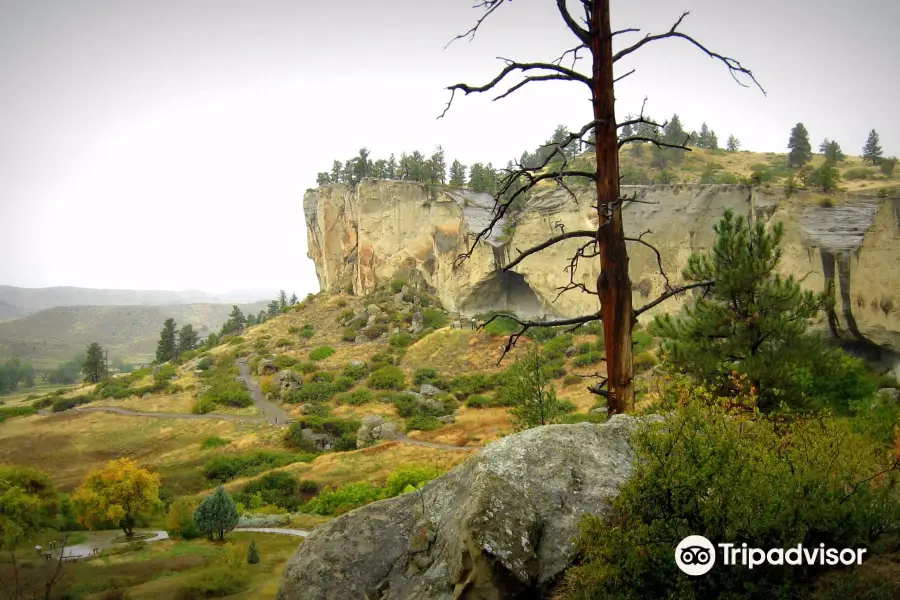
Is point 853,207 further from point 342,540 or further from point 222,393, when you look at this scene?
point 222,393

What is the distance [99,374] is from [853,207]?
88.9 meters

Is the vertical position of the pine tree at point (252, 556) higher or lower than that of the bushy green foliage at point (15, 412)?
higher

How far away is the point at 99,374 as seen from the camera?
7269 centimetres

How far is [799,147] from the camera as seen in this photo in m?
55.3

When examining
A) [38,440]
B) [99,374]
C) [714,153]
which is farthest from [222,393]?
[714,153]

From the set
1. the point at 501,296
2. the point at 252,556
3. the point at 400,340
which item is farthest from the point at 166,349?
the point at 252,556

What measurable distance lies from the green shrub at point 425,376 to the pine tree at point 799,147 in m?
46.8

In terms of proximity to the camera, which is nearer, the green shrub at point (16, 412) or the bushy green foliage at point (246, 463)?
the bushy green foliage at point (246, 463)

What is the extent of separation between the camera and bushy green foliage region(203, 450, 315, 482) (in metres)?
29.9

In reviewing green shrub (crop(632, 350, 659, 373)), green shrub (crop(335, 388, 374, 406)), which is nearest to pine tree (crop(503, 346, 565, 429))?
green shrub (crop(632, 350, 659, 373))

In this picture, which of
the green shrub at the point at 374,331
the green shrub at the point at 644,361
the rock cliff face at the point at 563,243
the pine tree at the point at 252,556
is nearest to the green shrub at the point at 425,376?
the rock cliff face at the point at 563,243

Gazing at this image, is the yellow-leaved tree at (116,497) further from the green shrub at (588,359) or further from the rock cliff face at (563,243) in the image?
the green shrub at (588,359)

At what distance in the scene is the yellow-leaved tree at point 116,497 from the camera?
65.7 ft

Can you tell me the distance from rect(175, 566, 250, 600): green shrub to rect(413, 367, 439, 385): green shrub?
32288 mm
